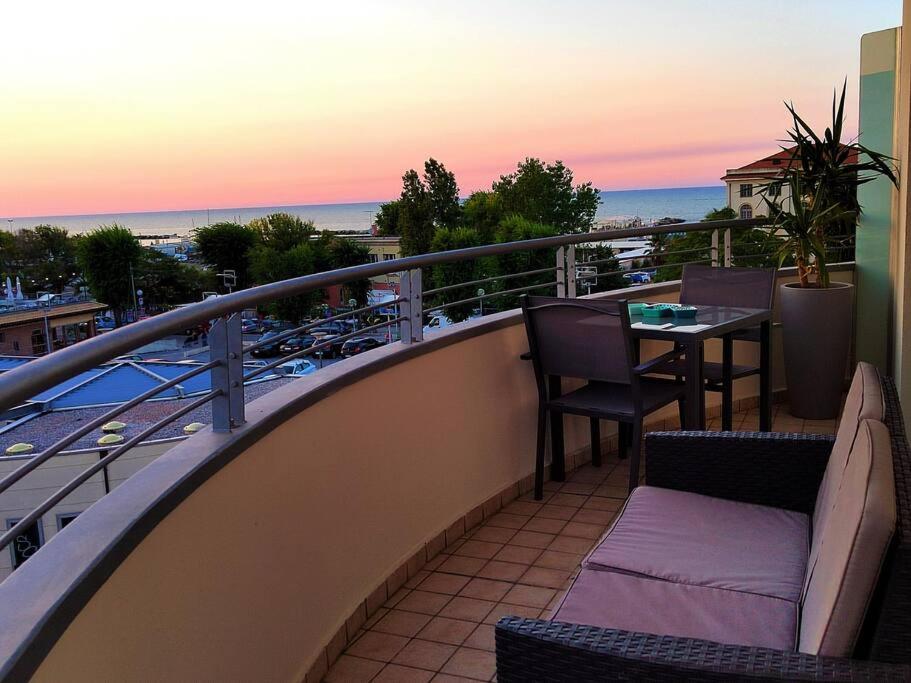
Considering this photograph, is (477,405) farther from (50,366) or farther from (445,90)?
(445,90)

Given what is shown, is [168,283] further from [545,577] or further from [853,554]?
[853,554]

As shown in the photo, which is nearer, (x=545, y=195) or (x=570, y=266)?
(x=570, y=266)

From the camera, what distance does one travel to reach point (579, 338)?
12.1 feet

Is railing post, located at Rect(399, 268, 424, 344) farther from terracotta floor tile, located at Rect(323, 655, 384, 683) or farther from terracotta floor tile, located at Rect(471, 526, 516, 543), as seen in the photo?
terracotta floor tile, located at Rect(323, 655, 384, 683)

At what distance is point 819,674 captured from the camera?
1.31 metres

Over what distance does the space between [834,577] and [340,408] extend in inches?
63.8

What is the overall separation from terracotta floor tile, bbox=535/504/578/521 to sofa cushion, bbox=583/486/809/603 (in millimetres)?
1275

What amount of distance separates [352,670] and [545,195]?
7469 cm

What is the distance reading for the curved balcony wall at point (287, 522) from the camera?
4.81 feet

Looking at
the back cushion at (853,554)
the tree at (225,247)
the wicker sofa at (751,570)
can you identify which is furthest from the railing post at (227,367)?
the tree at (225,247)

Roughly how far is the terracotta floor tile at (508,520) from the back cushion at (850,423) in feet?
5.42

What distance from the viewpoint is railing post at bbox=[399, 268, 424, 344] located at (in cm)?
318

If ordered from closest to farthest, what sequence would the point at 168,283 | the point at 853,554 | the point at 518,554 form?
1. the point at 853,554
2. the point at 518,554
3. the point at 168,283

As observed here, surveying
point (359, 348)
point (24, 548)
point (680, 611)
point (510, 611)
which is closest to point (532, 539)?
point (510, 611)
